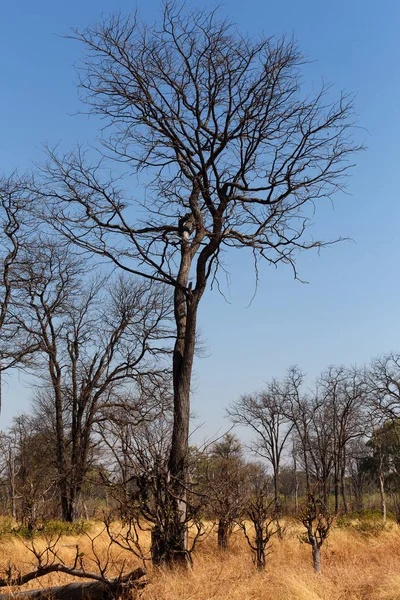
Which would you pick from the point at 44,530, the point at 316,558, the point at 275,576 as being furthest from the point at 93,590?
the point at 44,530

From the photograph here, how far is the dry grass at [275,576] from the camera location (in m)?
6.77

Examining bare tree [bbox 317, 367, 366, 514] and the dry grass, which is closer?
the dry grass

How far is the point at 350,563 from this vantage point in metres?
11.0

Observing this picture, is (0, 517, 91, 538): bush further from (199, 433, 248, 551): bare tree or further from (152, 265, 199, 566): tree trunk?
(152, 265, 199, 566): tree trunk

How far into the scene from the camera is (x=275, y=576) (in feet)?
25.5

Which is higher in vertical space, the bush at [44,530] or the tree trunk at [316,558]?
the bush at [44,530]

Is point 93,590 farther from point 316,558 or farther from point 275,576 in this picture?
point 316,558

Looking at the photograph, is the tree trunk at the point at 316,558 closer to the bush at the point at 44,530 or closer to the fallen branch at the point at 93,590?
the fallen branch at the point at 93,590

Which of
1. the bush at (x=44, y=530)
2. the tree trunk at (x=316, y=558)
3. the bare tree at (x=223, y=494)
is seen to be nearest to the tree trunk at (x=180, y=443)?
the bare tree at (x=223, y=494)

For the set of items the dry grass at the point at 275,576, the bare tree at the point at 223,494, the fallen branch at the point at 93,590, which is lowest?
the dry grass at the point at 275,576

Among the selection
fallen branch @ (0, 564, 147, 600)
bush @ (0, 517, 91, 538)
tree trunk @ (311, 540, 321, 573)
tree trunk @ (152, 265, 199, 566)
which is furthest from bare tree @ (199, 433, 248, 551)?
bush @ (0, 517, 91, 538)

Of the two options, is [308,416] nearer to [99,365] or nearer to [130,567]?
[99,365]

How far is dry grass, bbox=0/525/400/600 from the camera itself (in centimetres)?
677

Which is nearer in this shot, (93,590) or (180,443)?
(93,590)
